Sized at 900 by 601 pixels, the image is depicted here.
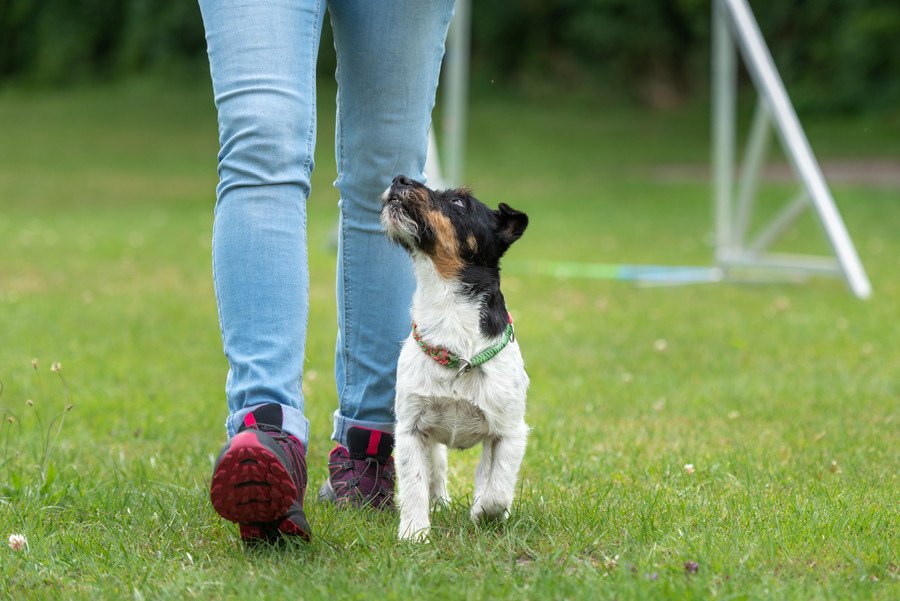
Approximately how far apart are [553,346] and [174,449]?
3.07 meters

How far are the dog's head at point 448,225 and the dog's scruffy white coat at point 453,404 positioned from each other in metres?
0.06

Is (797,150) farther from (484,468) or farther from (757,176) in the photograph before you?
(484,468)

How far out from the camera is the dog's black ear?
331cm

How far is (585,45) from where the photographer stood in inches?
1517

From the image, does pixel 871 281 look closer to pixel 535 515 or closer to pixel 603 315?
pixel 603 315

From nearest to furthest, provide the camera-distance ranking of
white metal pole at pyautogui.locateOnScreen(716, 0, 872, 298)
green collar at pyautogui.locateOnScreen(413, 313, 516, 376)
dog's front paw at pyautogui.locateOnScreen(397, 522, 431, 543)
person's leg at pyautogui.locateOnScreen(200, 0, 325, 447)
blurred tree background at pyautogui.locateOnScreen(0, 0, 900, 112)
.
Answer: person's leg at pyautogui.locateOnScreen(200, 0, 325, 447)
dog's front paw at pyautogui.locateOnScreen(397, 522, 431, 543)
green collar at pyautogui.locateOnScreen(413, 313, 516, 376)
white metal pole at pyautogui.locateOnScreen(716, 0, 872, 298)
blurred tree background at pyautogui.locateOnScreen(0, 0, 900, 112)

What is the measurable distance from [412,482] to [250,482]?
0.64 metres

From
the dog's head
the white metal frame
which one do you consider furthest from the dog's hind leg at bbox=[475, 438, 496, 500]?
the white metal frame

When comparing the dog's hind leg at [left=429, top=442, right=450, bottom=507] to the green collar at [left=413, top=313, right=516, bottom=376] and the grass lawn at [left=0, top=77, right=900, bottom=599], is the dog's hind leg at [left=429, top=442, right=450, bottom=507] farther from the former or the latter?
the green collar at [left=413, top=313, right=516, bottom=376]

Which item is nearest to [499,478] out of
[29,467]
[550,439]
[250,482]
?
[250,482]

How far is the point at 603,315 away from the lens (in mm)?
8219

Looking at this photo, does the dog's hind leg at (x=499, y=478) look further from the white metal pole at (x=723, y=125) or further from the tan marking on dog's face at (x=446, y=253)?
the white metal pole at (x=723, y=125)

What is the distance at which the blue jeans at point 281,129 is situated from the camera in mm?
2908

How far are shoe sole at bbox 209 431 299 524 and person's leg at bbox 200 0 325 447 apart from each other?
24 centimetres
